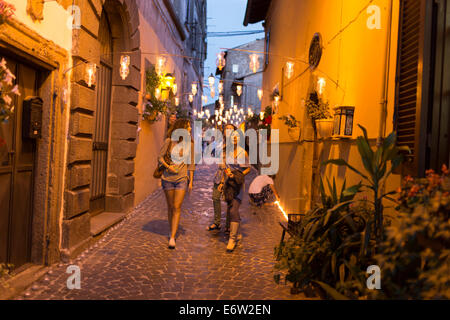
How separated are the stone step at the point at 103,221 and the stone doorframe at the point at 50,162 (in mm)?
1040

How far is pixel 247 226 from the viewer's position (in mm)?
6922

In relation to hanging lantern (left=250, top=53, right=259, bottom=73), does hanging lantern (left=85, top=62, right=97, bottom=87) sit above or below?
below

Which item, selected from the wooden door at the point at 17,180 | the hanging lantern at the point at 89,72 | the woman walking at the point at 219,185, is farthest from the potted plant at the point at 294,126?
the wooden door at the point at 17,180

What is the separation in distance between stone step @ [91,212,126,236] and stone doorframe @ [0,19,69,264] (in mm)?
1040

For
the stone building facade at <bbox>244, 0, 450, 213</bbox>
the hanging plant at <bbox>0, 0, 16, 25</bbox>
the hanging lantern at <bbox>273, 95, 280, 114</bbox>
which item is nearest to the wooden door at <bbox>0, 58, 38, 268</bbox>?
the hanging plant at <bbox>0, 0, 16, 25</bbox>

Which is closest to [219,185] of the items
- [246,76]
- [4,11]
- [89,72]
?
[89,72]

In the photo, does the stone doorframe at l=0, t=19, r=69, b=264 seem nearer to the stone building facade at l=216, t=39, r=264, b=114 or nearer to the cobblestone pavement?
the cobblestone pavement

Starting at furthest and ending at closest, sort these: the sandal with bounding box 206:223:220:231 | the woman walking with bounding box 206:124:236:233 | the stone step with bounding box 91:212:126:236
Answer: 1. the sandal with bounding box 206:223:220:231
2. the woman walking with bounding box 206:124:236:233
3. the stone step with bounding box 91:212:126:236

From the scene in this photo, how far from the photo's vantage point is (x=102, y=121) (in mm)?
6848

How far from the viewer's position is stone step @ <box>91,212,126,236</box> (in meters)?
5.66

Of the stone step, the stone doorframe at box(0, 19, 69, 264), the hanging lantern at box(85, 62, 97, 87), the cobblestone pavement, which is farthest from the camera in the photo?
the stone step

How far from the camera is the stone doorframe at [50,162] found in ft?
14.1

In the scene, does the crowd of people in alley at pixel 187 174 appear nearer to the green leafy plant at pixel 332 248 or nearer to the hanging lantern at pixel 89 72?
the hanging lantern at pixel 89 72

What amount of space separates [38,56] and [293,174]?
5.83 meters
